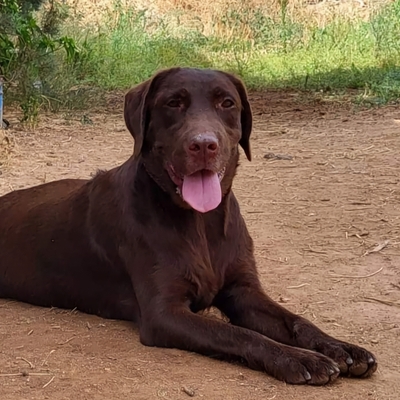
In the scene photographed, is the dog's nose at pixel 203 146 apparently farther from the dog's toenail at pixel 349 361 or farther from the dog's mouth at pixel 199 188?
the dog's toenail at pixel 349 361

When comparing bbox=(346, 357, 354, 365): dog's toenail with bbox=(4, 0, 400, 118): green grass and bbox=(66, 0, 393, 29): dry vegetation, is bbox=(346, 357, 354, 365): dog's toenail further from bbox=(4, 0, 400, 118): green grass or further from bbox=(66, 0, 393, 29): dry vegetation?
bbox=(66, 0, 393, 29): dry vegetation

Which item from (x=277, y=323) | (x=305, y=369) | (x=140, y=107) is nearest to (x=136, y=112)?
(x=140, y=107)

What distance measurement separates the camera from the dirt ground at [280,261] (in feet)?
9.59

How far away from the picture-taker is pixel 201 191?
11.3ft

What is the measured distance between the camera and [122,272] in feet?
12.1

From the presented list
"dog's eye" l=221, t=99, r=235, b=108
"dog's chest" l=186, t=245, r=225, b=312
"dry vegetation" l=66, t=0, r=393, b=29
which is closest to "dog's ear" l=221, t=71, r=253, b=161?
"dog's eye" l=221, t=99, r=235, b=108

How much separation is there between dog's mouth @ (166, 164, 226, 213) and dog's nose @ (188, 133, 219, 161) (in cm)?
11

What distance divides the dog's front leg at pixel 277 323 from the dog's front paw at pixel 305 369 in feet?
0.32

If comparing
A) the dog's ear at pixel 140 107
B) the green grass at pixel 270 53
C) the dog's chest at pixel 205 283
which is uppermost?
the dog's ear at pixel 140 107

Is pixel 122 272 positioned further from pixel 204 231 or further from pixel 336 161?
pixel 336 161

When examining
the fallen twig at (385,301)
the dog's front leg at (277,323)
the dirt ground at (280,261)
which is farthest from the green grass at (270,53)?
the dog's front leg at (277,323)

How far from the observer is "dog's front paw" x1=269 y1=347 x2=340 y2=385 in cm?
290

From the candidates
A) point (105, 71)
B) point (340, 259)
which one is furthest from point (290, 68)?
point (340, 259)

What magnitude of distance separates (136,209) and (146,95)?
0.48 metres
